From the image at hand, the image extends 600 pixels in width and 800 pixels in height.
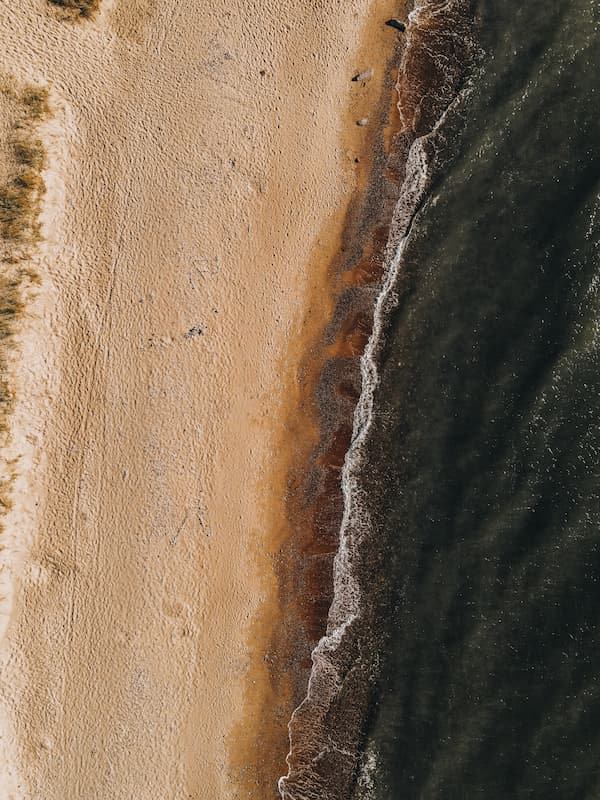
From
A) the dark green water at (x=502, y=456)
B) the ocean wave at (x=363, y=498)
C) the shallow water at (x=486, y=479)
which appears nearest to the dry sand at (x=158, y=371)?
the ocean wave at (x=363, y=498)

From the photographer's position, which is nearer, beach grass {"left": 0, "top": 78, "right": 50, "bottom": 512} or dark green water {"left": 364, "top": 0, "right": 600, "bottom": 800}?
beach grass {"left": 0, "top": 78, "right": 50, "bottom": 512}

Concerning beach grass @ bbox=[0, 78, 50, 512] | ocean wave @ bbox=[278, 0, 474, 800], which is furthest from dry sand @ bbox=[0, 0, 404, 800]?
ocean wave @ bbox=[278, 0, 474, 800]

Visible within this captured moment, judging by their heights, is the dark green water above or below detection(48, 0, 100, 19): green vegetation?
below

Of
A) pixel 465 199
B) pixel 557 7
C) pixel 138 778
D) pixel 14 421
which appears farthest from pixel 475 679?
pixel 557 7

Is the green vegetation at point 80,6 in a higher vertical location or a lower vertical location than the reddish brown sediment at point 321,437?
higher

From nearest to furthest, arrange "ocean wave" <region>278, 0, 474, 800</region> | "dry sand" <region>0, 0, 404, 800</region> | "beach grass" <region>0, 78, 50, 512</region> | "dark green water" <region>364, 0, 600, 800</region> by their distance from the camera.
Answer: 1. "beach grass" <region>0, 78, 50, 512</region>
2. "dry sand" <region>0, 0, 404, 800</region>
3. "dark green water" <region>364, 0, 600, 800</region>
4. "ocean wave" <region>278, 0, 474, 800</region>

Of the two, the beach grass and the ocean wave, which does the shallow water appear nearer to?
the ocean wave

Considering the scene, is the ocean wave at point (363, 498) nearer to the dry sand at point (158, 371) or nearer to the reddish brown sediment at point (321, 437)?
the reddish brown sediment at point (321, 437)

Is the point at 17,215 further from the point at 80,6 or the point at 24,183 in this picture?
the point at 80,6
